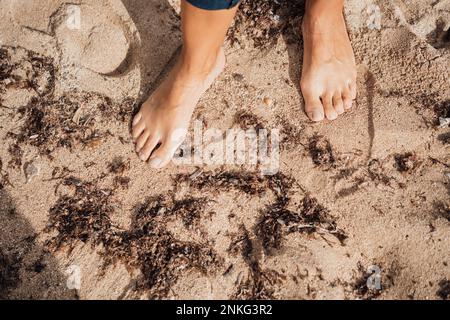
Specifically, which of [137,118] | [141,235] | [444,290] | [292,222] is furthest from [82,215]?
[444,290]

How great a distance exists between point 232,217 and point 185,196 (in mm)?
249

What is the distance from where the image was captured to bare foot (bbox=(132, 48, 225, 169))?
2025 mm

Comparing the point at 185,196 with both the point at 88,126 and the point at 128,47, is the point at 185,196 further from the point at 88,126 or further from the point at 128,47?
the point at 128,47

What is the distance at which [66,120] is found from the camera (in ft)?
6.88

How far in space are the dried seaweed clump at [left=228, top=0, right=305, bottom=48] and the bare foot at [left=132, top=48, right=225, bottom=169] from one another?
31 cm

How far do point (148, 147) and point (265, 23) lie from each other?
961mm

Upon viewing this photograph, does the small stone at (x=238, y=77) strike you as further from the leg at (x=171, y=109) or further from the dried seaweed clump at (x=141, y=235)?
the dried seaweed clump at (x=141, y=235)

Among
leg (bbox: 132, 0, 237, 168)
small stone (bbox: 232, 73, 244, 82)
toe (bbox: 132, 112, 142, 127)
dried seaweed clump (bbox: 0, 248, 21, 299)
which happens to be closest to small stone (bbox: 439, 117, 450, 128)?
small stone (bbox: 232, 73, 244, 82)

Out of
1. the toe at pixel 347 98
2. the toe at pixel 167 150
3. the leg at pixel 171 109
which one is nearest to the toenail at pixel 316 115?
the toe at pixel 347 98

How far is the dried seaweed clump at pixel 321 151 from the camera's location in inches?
79.3

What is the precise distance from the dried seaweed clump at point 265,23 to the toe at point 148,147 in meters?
0.72
